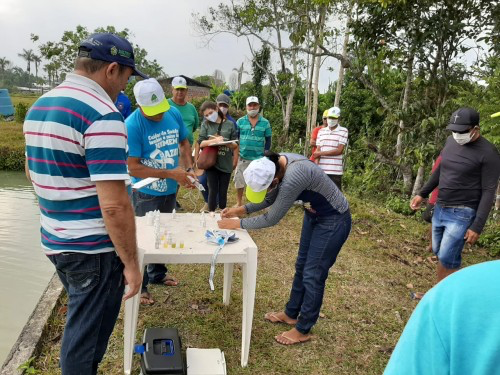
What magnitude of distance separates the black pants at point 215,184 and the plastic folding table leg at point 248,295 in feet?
9.51

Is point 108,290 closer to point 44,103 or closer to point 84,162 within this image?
point 84,162

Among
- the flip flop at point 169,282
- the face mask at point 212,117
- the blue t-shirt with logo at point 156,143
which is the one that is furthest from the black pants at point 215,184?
the blue t-shirt with logo at point 156,143

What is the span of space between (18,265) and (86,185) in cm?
420

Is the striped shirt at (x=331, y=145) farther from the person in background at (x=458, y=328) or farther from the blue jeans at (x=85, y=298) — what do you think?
the person in background at (x=458, y=328)

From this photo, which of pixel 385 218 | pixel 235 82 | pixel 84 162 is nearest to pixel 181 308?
pixel 84 162

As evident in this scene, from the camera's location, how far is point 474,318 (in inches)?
24.1

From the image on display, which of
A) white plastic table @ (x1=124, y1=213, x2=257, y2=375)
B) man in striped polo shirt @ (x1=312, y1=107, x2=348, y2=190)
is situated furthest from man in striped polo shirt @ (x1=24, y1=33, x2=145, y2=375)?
man in striped polo shirt @ (x1=312, y1=107, x2=348, y2=190)

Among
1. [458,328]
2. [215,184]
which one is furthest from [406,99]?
[458,328]

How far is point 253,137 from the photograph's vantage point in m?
6.20

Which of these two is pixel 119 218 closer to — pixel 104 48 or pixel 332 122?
pixel 104 48

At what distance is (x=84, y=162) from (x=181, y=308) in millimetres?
2263

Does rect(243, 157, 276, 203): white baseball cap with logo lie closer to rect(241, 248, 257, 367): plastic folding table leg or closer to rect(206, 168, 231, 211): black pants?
rect(241, 248, 257, 367): plastic folding table leg

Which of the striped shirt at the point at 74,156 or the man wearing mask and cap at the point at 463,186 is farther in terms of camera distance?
the man wearing mask and cap at the point at 463,186

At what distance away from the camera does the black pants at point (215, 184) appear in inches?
221
